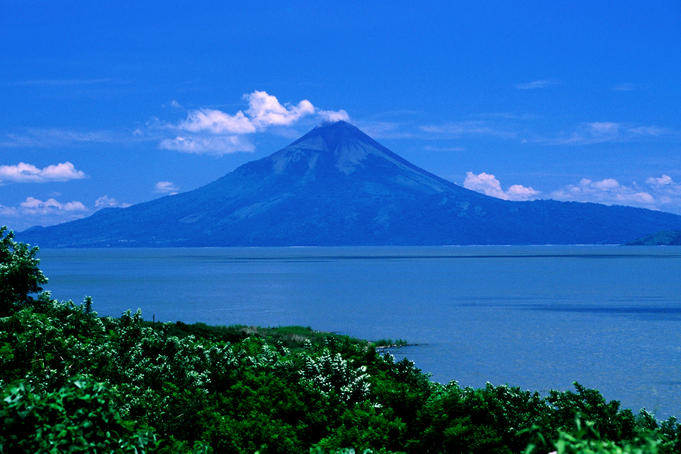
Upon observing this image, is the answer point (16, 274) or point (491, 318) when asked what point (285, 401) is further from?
point (491, 318)

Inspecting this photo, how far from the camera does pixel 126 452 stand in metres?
9.35

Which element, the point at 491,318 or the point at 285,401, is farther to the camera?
the point at 491,318

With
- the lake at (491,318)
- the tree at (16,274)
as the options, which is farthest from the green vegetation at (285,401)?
the lake at (491,318)

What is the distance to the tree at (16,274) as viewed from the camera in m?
27.8

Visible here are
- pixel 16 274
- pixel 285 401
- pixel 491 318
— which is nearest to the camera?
pixel 285 401

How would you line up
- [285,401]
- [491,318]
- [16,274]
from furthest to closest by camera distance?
1. [491,318]
2. [16,274]
3. [285,401]

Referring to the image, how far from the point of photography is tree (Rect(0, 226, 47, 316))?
2784 cm

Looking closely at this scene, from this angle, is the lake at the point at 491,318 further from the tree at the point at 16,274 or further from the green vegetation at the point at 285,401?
the tree at the point at 16,274

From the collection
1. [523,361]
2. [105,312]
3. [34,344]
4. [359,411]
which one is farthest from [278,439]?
[105,312]

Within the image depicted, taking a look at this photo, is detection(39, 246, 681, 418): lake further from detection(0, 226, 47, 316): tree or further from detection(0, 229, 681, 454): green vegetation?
detection(0, 226, 47, 316): tree

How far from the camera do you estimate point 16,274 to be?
92.3 ft

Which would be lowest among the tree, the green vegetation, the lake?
the lake

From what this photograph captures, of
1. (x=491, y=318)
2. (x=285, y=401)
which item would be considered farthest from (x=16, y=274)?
(x=491, y=318)

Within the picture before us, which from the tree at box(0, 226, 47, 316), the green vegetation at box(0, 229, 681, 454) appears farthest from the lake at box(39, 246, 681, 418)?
the tree at box(0, 226, 47, 316)
